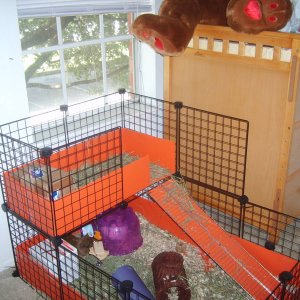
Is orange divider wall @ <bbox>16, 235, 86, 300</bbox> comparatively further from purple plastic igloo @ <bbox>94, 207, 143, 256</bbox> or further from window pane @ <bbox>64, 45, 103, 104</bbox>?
window pane @ <bbox>64, 45, 103, 104</bbox>

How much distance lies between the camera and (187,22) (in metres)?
2.02

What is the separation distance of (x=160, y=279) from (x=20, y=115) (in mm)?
857

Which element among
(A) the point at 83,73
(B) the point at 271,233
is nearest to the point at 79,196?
(A) the point at 83,73

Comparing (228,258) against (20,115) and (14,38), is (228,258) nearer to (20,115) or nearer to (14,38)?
(20,115)

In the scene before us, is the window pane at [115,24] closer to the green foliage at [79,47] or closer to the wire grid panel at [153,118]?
the green foliage at [79,47]

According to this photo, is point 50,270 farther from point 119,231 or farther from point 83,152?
point 83,152

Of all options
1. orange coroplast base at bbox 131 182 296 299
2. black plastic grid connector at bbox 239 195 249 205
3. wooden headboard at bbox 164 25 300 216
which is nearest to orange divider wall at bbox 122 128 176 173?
orange coroplast base at bbox 131 182 296 299

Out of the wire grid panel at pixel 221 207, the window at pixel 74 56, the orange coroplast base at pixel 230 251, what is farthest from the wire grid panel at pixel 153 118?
the orange coroplast base at pixel 230 251

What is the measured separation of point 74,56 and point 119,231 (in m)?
0.87

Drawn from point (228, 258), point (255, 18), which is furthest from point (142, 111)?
point (228, 258)

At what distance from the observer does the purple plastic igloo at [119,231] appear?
193 centimetres

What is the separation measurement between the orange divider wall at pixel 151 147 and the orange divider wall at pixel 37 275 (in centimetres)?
56

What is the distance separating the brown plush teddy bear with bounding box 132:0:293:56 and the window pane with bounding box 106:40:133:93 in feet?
1.43

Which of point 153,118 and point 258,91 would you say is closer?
point 258,91
